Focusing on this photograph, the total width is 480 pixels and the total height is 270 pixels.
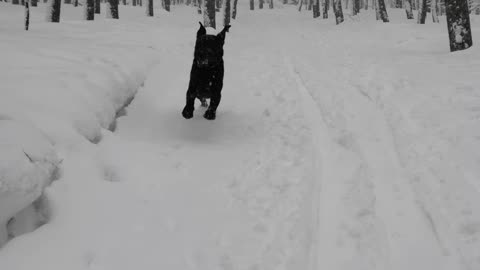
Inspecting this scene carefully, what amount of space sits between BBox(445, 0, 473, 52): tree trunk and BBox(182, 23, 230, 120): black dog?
283 inches

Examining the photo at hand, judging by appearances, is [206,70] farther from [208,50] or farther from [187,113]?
[187,113]

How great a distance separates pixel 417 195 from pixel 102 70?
488 cm

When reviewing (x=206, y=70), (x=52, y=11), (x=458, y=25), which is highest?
(x=52, y=11)

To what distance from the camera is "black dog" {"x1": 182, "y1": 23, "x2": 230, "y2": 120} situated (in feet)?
18.2

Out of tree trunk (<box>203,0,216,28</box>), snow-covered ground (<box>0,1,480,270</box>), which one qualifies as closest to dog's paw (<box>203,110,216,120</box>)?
snow-covered ground (<box>0,1,480,270</box>)

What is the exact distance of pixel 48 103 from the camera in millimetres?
4406

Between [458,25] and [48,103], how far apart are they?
9.82 metres

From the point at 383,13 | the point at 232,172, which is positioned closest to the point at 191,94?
the point at 232,172

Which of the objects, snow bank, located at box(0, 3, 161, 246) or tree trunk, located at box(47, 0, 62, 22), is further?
tree trunk, located at box(47, 0, 62, 22)

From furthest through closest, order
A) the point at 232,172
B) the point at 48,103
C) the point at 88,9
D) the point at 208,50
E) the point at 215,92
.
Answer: the point at 88,9
the point at 215,92
the point at 208,50
the point at 232,172
the point at 48,103

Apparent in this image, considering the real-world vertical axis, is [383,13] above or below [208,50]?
above

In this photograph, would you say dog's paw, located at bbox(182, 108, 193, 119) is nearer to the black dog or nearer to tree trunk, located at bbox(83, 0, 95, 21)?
the black dog

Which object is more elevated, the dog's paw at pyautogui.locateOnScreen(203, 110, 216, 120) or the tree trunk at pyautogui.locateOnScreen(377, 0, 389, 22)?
the tree trunk at pyautogui.locateOnScreen(377, 0, 389, 22)

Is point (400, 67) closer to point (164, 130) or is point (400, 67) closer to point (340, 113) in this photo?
point (340, 113)
